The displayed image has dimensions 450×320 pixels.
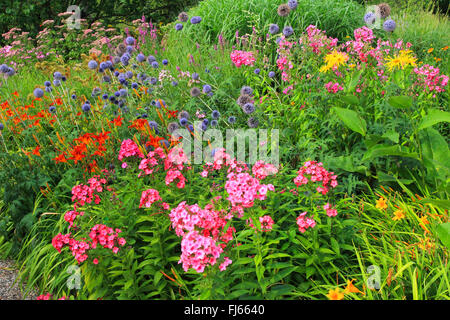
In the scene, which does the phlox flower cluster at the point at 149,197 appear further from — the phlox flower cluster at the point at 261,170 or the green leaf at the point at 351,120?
the green leaf at the point at 351,120

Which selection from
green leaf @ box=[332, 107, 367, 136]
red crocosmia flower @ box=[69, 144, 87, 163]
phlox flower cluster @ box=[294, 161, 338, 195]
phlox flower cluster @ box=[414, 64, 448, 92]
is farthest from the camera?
phlox flower cluster @ box=[414, 64, 448, 92]

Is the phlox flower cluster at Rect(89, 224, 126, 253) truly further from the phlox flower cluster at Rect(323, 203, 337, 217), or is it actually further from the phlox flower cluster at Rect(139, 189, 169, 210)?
the phlox flower cluster at Rect(323, 203, 337, 217)

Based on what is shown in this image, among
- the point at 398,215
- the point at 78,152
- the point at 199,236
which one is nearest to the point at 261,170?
the point at 199,236

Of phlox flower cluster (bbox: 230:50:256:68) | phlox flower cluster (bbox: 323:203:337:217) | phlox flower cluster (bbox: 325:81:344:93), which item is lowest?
Answer: phlox flower cluster (bbox: 323:203:337:217)

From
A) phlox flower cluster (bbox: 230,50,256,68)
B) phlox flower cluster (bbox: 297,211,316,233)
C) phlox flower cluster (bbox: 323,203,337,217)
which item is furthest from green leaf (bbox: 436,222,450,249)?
phlox flower cluster (bbox: 230,50,256,68)

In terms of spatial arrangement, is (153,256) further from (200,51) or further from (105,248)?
(200,51)

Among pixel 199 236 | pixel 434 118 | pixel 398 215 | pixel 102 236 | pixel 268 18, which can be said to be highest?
pixel 199 236

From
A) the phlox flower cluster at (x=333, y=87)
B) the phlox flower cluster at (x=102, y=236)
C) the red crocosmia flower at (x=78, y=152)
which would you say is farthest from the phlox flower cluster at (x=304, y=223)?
the red crocosmia flower at (x=78, y=152)

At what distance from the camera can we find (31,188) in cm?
336

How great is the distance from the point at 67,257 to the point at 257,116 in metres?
1.84

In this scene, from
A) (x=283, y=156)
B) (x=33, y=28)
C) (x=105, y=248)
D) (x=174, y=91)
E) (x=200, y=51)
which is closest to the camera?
(x=105, y=248)

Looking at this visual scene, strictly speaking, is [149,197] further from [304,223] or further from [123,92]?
[123,92]

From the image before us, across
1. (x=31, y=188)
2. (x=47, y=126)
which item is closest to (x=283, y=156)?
(x=31, y=188)

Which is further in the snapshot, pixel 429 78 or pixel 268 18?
pixel 268 18
